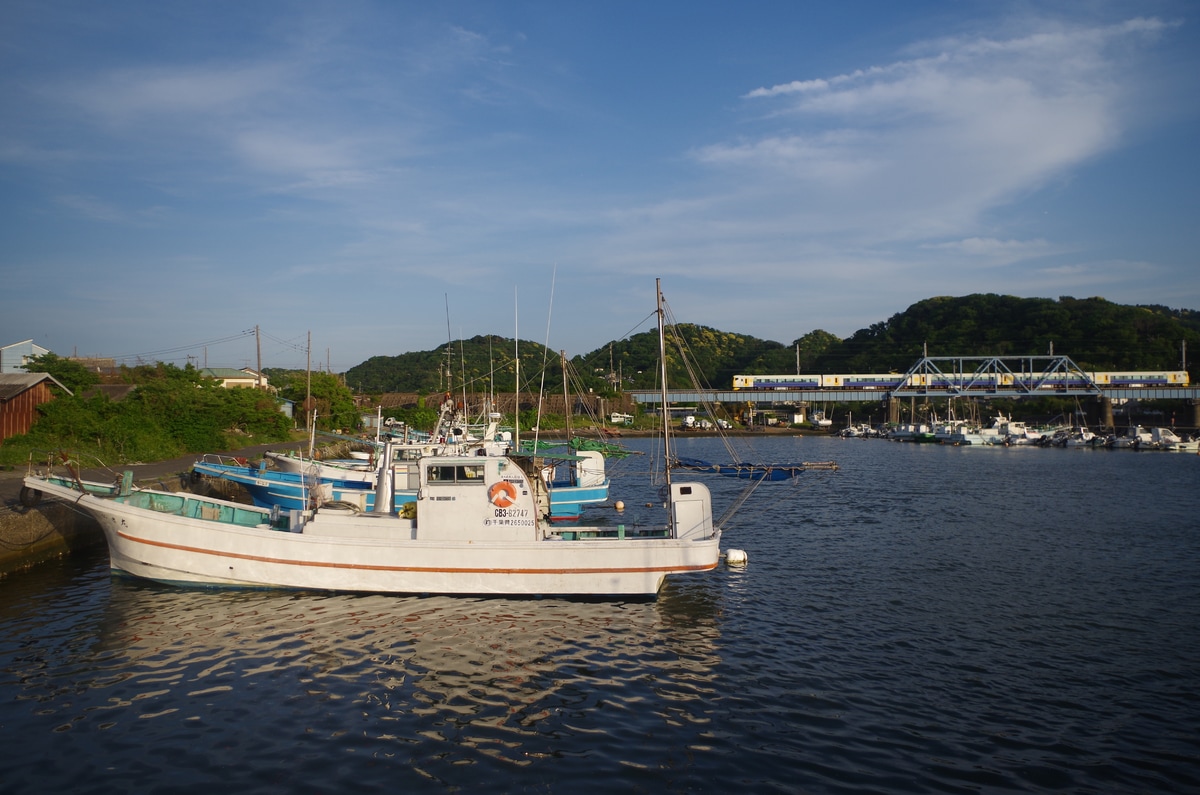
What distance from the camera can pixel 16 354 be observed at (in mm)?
56906

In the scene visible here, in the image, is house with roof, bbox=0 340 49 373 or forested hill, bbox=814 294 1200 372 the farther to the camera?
forested hill, bbox=814 294 1200 372

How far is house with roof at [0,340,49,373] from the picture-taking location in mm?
55250

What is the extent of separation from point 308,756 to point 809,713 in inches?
303

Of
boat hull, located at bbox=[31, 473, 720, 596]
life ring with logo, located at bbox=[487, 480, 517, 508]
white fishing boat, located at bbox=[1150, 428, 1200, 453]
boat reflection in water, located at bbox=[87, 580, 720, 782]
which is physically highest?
life ring with logo, located at bbox=[487, 480, 517, 508]

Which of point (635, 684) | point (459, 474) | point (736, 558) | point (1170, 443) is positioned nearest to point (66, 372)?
point (459, 474)

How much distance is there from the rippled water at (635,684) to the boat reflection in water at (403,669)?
0.20 feet

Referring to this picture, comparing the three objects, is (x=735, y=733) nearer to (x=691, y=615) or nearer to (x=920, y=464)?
(x=691, y=615)

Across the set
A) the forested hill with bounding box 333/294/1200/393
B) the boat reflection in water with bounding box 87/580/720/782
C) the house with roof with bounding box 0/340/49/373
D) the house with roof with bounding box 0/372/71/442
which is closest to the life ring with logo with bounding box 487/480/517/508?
the boat reflection in water with bounding box 87/580/720/782

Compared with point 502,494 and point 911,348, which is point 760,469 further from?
point 911,348

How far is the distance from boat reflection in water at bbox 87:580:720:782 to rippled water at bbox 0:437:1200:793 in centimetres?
6

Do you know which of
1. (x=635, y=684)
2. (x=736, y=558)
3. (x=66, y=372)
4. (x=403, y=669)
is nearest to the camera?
(x=635, y=684)

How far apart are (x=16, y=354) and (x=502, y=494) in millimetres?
59620

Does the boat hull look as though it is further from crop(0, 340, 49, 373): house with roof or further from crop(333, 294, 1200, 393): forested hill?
crop(333, 294, 1200, 393): forested hill

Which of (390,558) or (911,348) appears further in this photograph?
(911,348)
